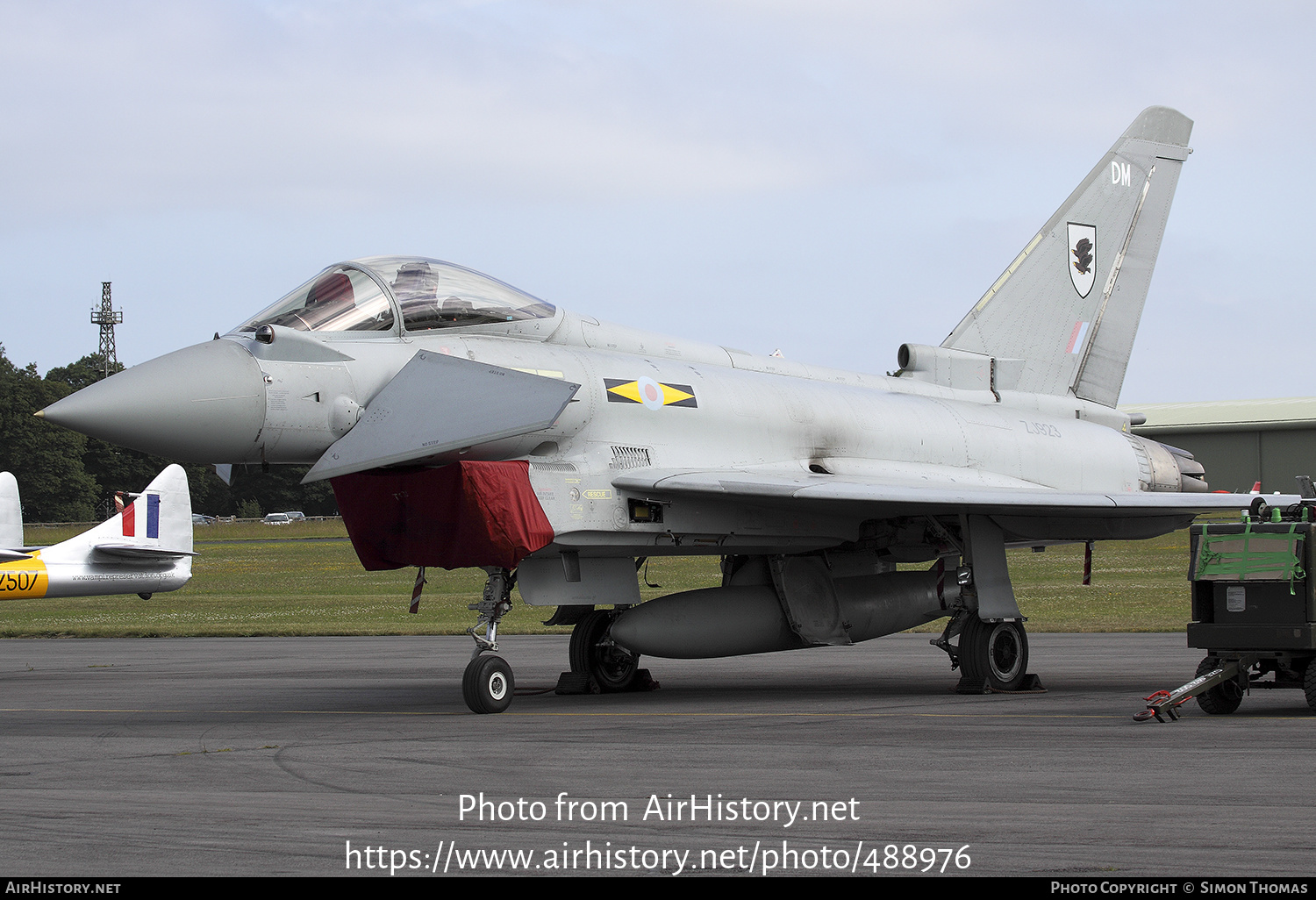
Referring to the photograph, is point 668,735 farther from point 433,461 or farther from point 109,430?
point 109,430

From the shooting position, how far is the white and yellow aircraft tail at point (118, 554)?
58.4ft

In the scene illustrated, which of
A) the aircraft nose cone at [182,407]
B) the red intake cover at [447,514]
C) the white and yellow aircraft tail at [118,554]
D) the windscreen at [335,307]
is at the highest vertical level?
the windscreen at [335,307]

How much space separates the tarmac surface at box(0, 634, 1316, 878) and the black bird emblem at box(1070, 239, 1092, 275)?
5114mm

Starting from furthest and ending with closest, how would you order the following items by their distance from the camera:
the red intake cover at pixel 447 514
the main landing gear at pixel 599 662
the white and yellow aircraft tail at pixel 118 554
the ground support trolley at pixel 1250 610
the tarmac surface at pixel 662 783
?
the white and yellow aircraft tail at pixel 118 554, the main landing gear at pixel 599 662, the red intake cover at pixel 447 514, the ground support trolley at pixel 1250 610, the tarmac surface at pixel 662 783

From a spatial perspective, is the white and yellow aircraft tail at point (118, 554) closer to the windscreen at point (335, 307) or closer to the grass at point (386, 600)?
the grass at point (386, 600)

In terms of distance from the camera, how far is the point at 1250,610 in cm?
917

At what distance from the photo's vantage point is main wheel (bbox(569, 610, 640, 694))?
12.2 m

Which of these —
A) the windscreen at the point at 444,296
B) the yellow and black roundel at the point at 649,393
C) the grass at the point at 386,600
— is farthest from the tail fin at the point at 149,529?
the yellow and black roundel at the point at 649,393

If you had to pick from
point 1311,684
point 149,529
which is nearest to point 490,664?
point 1311,684

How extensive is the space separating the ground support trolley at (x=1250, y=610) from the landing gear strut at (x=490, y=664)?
15.4ft

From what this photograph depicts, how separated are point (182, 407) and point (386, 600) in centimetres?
2216

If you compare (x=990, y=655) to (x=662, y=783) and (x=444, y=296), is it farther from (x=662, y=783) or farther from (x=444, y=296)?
(x=662, y=783)

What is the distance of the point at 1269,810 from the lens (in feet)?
18.0
